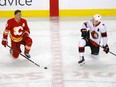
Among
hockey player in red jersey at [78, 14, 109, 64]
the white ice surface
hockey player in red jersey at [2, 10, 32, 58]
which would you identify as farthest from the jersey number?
hockey player in red jersey at [78, 14, 109, 64]

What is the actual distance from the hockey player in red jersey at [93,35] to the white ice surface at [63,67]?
0.19 meters

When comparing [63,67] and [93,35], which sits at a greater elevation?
[93,35]

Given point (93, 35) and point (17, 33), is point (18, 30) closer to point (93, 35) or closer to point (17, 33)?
point (17, 33)

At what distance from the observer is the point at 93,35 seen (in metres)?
5.68

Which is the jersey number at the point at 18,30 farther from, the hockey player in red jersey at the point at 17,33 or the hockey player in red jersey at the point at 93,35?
the hockey player in red jersey at the point at 93,35

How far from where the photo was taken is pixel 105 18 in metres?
8.59

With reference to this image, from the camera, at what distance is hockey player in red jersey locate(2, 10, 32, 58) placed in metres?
5.59

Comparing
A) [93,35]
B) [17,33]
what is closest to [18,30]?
[17,33]

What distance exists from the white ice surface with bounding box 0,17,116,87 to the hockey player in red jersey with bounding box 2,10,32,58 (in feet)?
0.49

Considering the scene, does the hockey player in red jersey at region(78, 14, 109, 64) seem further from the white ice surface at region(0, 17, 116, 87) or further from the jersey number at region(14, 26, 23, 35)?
the jersey number at region(14, 26, 23, 35)

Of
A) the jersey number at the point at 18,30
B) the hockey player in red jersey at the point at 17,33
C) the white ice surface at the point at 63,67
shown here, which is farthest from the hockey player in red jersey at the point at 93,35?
the jersey number at the point at 18,30

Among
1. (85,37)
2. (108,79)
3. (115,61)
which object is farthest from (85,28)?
(108,79)

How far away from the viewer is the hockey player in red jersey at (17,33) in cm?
559

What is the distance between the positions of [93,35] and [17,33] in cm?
112
